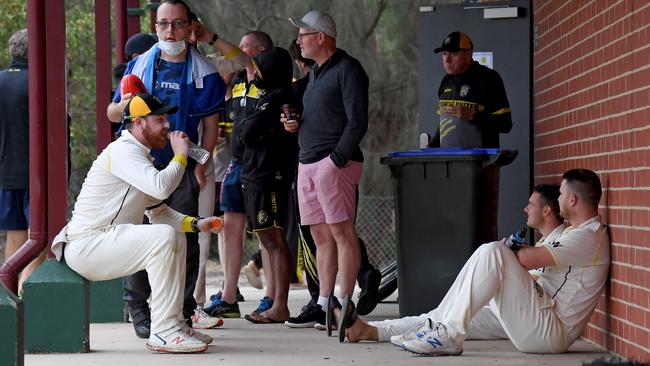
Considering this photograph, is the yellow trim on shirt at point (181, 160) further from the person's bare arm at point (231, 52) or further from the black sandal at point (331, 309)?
the person's bare arm at point (231, 52)

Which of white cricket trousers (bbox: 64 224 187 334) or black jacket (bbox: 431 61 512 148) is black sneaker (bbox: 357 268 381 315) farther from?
black jacket (bbox: 431 61 512 148)

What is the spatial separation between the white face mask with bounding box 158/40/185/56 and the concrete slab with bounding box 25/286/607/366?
1824 millimetres

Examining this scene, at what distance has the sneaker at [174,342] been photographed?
23.1 ft

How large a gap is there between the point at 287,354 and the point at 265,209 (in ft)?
5.93

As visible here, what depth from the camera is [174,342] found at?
7.04 m

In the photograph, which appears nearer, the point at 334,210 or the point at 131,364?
the point at 131,364

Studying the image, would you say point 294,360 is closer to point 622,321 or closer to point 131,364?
point 131,364

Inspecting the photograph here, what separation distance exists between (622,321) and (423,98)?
4.65 metres

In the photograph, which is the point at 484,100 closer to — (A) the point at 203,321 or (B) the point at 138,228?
(A) the point at 203,321

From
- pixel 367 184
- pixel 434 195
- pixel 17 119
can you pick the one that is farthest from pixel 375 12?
pixel 434 195

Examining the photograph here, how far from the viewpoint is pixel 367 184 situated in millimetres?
19875

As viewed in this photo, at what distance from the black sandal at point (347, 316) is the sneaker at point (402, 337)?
10.3 inches

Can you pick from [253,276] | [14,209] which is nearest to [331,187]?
[14,209]

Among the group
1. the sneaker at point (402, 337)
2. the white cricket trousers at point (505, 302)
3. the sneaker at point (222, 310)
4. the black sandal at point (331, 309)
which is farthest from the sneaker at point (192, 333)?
the sneaker at point (222, 310)
